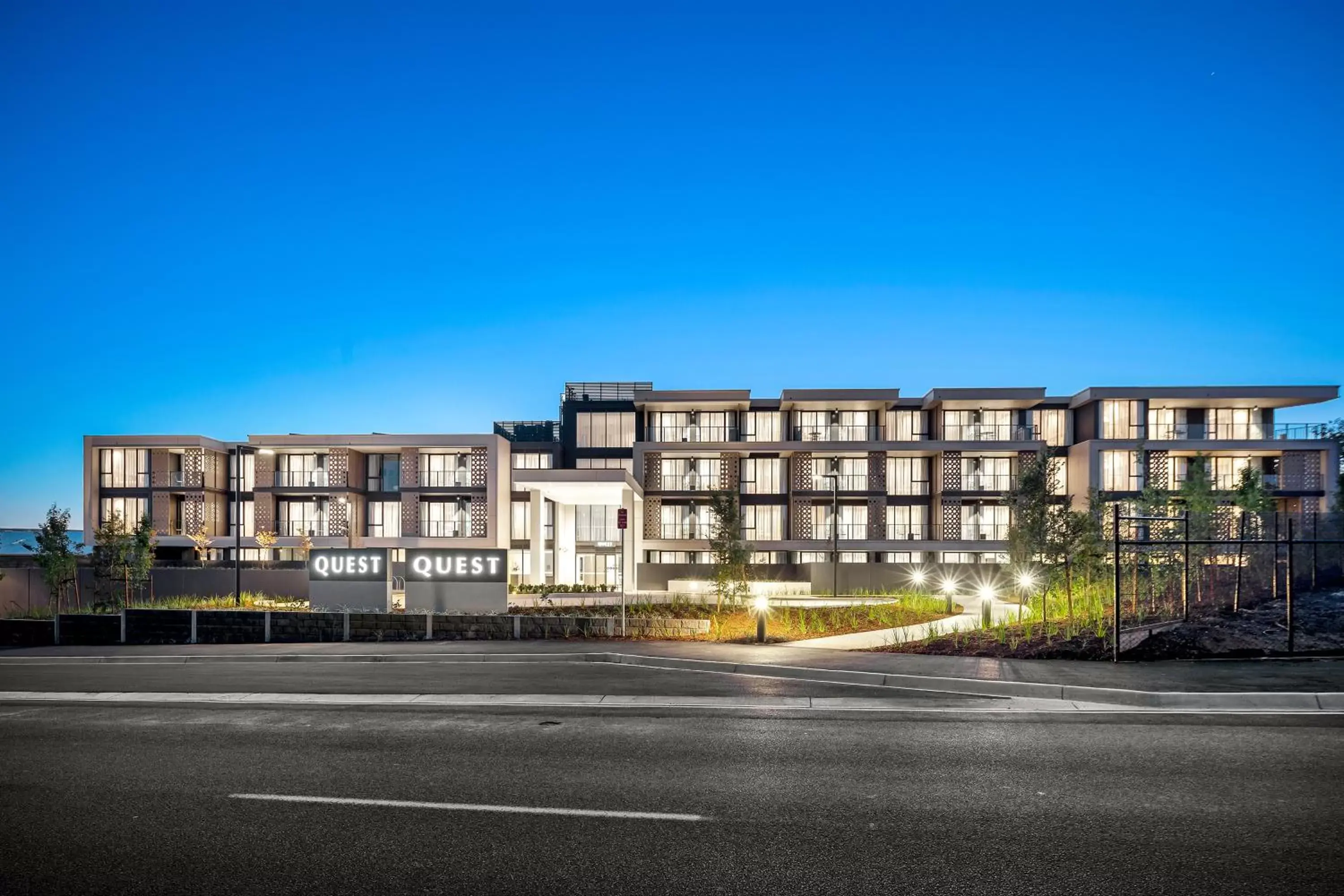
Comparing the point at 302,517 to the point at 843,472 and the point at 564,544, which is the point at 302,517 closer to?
A: the point at 564,544

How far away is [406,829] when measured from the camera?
6.07 m

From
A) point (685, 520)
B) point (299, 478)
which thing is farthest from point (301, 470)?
point (685, 520)

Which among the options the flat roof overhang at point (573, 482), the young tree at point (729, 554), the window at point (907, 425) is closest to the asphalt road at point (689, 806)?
the young tree at point (729, 554)

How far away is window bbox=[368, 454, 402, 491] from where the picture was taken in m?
49.0

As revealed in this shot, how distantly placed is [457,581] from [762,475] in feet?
97.4

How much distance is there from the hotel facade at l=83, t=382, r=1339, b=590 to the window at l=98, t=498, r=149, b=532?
0.38 feet

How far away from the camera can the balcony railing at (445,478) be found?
47031 millimetres

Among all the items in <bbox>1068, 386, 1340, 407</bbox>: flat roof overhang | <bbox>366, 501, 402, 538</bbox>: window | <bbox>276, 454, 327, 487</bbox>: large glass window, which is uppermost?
<bbox>1068, 386, 1340, 407</bbox>: flat roof overhang

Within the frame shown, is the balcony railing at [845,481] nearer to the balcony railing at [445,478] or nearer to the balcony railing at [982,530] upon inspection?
the balcony railing at [982,530]

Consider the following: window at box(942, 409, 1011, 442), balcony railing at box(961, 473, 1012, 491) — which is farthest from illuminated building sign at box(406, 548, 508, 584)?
window at box(942, 409, 1011, 442)

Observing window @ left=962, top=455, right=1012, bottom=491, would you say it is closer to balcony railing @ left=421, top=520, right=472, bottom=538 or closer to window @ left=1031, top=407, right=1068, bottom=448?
window @ left=1031, top=407, right=1068, bottom=448

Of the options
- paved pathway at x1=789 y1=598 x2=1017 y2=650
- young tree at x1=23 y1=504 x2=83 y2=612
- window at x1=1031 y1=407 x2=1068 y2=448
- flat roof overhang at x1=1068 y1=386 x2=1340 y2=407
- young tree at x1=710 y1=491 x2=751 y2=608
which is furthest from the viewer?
window at x1=1031 y1=407 x2=1068 y2=448

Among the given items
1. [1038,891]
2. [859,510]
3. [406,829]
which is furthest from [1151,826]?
[859,510]

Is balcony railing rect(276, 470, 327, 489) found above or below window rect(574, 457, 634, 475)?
below
